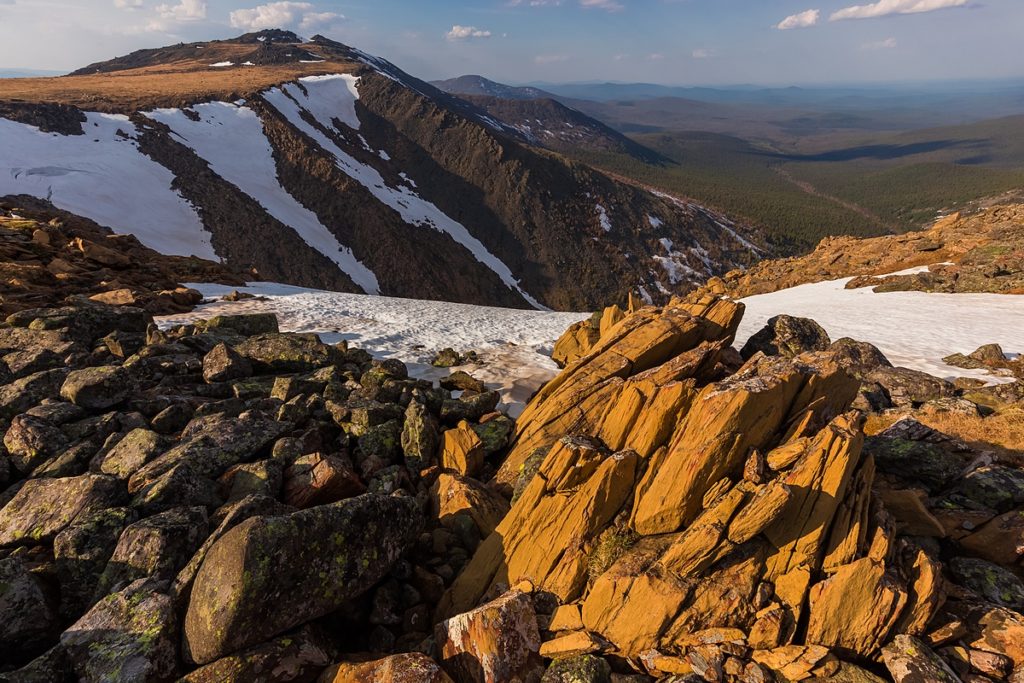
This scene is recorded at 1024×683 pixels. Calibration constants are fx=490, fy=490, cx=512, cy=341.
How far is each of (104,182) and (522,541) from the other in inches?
3183

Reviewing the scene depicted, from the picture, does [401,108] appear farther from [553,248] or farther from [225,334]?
[225,334]

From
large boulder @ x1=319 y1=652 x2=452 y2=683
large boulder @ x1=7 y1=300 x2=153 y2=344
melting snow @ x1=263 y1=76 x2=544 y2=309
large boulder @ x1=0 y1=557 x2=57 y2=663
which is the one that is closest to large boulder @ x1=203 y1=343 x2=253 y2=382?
large boulder @ x1=7 y1=300 x2=153 y2=344

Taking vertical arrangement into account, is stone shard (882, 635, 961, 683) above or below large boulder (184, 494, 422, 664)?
below

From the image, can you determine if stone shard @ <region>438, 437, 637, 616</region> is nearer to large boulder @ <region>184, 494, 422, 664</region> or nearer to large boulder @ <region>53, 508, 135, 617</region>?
large boulder @ <region>184, 494, 422, 664</region>

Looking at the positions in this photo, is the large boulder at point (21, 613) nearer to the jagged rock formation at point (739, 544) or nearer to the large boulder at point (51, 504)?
the large boulder at point (51, 504)

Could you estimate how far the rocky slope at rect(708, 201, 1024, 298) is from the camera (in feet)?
126

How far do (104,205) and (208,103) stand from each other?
167ft

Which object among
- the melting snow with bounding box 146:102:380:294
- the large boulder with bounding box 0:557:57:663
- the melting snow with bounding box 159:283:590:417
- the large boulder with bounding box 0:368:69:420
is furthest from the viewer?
the melting snow with bounding box 146:102:380:294

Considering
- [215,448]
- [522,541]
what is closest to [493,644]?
[522,541]

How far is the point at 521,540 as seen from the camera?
1054 cm

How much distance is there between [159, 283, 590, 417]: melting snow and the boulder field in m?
7.96

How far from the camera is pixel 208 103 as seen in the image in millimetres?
99562

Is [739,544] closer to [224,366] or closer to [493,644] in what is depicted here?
[493,644]

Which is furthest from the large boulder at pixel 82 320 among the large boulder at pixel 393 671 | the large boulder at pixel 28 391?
the large boulder at pixel 393 671
